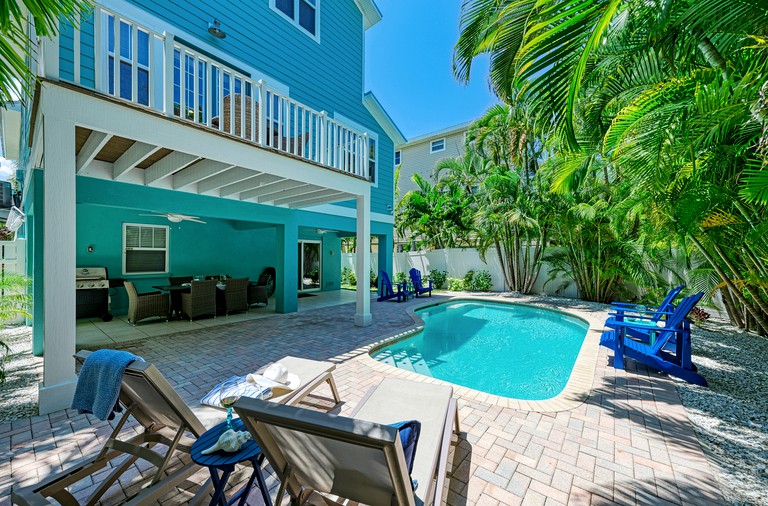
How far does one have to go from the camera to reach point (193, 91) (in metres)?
6.52

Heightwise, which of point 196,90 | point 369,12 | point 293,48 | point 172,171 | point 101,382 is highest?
point 369,12

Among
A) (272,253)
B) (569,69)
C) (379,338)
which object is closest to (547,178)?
(379,338)

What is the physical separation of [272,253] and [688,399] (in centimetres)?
1350

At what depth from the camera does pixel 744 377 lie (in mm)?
5094

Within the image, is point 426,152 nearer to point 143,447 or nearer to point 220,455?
point 143,447

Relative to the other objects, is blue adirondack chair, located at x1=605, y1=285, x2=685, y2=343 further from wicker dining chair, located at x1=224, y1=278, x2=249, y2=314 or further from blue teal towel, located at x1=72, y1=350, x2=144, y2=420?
wicker dining chair, located at x1=224, y1=278, x2=249, y2=314

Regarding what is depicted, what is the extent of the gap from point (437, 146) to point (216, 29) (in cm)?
1704

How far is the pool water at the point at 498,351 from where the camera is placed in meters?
5.91

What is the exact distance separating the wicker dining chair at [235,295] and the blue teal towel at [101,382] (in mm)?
7247

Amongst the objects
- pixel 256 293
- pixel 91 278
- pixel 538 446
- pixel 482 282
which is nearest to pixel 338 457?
pixel 538 446

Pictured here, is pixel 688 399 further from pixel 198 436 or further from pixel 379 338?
pixel 198 436

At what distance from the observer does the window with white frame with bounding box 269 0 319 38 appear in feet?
32.3

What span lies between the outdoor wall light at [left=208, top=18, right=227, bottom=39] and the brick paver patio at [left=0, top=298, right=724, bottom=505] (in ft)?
25.9

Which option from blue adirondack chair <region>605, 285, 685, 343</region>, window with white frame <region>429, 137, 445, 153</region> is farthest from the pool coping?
window with white frame <region>429, 137, 445, 153</region>
